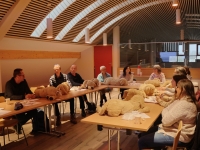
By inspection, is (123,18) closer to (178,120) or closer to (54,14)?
(54,14)

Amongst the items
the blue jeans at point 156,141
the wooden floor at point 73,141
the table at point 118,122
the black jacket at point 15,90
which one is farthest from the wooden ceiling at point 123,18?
the blue jeans at point 156,141

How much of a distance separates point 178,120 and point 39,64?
6605 mm

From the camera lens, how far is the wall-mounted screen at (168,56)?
9492mm

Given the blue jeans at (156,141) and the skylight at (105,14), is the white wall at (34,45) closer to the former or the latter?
the skylight at (105,14)

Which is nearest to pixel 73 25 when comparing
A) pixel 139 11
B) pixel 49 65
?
pixel 49 65

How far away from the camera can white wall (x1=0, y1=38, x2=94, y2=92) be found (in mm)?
6965

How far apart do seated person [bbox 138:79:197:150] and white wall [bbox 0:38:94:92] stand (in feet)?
16.1

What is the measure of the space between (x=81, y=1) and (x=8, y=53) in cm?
263

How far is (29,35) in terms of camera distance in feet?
22.3

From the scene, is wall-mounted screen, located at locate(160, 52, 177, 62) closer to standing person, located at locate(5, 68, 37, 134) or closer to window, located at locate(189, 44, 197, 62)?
window, located at locate(189, 44, 197, 62)

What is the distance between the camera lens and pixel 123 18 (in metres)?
9.74

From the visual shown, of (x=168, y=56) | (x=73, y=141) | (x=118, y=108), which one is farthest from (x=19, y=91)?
(x=168, y=56)

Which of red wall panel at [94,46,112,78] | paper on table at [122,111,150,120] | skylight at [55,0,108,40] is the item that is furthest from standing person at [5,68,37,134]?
red wall panel at [94,46,112,78]

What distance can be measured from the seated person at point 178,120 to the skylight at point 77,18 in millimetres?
5215
